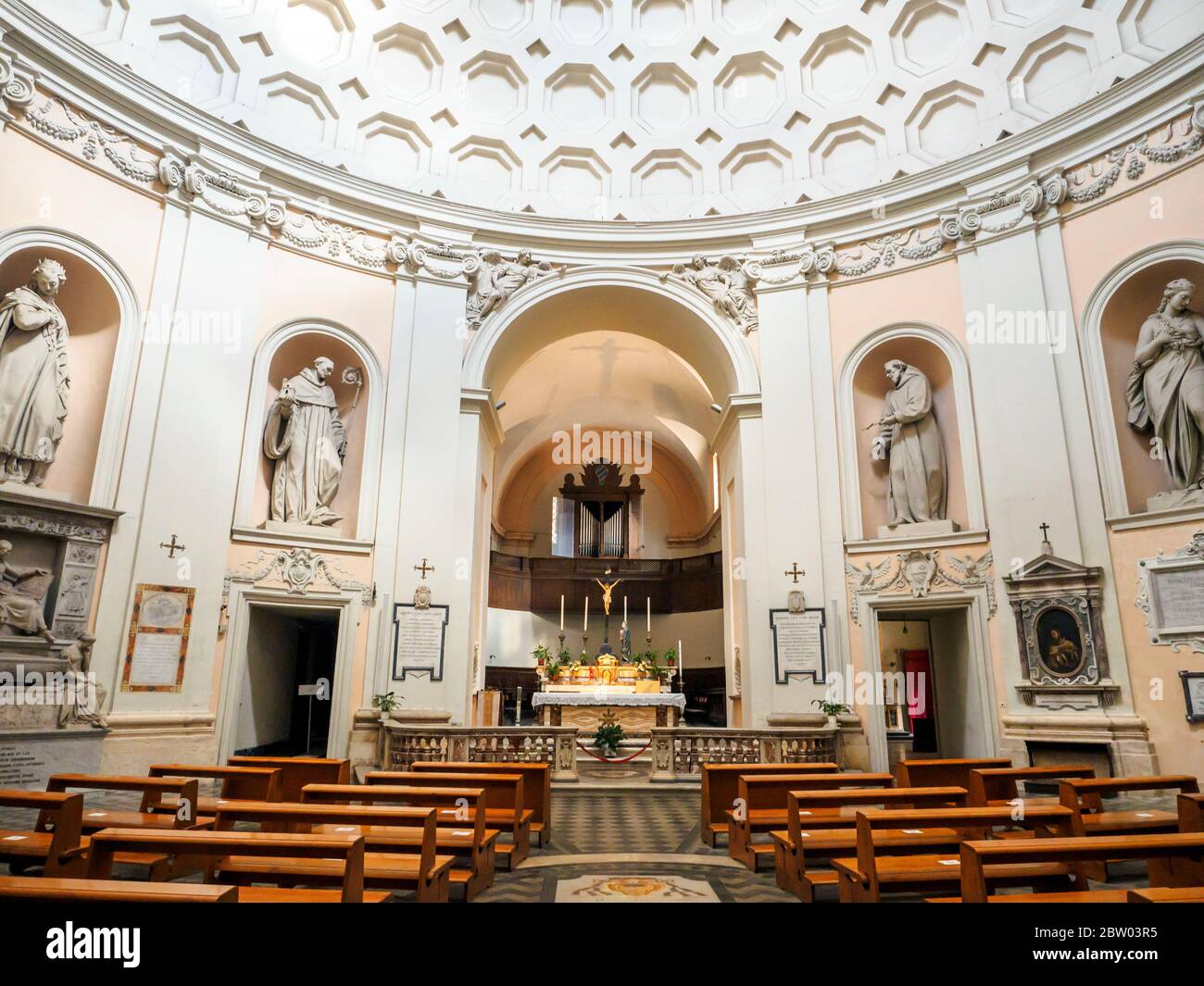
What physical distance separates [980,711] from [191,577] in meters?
9.86

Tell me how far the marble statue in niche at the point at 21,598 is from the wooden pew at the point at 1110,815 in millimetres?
9124

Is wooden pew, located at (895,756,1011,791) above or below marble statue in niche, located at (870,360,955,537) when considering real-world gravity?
below

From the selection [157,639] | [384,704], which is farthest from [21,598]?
[384,704]

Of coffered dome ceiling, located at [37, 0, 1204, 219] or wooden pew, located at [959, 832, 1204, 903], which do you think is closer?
wooden pew, located at [959, 832, 1204, 903]

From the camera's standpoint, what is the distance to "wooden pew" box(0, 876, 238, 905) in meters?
2.51

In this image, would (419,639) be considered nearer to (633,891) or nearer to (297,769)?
(297,769)

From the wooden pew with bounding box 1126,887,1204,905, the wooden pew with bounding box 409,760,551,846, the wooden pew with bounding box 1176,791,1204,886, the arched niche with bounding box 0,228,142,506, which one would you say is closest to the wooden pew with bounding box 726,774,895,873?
the wooden pew with bounding box 409,760,551,846

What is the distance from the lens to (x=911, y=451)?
10797mm

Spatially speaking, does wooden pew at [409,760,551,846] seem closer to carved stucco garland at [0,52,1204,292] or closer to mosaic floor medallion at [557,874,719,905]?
mosaic floor medallion at [557,874,719,905]

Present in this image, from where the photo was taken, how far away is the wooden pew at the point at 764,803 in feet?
18.1

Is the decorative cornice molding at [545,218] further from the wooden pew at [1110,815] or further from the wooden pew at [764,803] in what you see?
the wooden pew at [764,803]

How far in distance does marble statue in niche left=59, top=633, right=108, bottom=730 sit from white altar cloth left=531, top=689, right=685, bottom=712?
5.88 m

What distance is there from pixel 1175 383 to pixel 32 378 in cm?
1261
